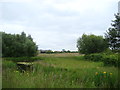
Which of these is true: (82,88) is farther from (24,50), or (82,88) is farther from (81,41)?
(81,41)

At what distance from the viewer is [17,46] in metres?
20.2

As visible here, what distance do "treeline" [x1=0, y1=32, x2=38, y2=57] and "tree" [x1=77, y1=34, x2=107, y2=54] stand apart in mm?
9789

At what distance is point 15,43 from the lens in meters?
20.4

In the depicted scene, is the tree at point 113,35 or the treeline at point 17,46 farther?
the tree at point 113,35

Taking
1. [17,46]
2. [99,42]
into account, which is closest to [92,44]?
[99,42]

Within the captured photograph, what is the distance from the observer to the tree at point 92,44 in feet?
92.7

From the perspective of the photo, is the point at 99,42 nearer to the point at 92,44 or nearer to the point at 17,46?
the point at 92,44

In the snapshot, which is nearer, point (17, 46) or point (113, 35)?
point (17, 46)

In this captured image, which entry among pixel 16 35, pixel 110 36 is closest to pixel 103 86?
pixel 16 35

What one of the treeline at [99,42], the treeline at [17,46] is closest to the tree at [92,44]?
the treeline at [99,42]

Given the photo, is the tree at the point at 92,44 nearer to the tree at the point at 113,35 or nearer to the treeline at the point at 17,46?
the tree at the point at 113,35

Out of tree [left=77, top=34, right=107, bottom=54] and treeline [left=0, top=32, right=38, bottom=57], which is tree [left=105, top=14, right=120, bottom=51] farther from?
treeline [left=0, top=32, right=38, bottom=57]

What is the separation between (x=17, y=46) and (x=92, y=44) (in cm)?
1306

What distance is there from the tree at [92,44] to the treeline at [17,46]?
32.1 feet
